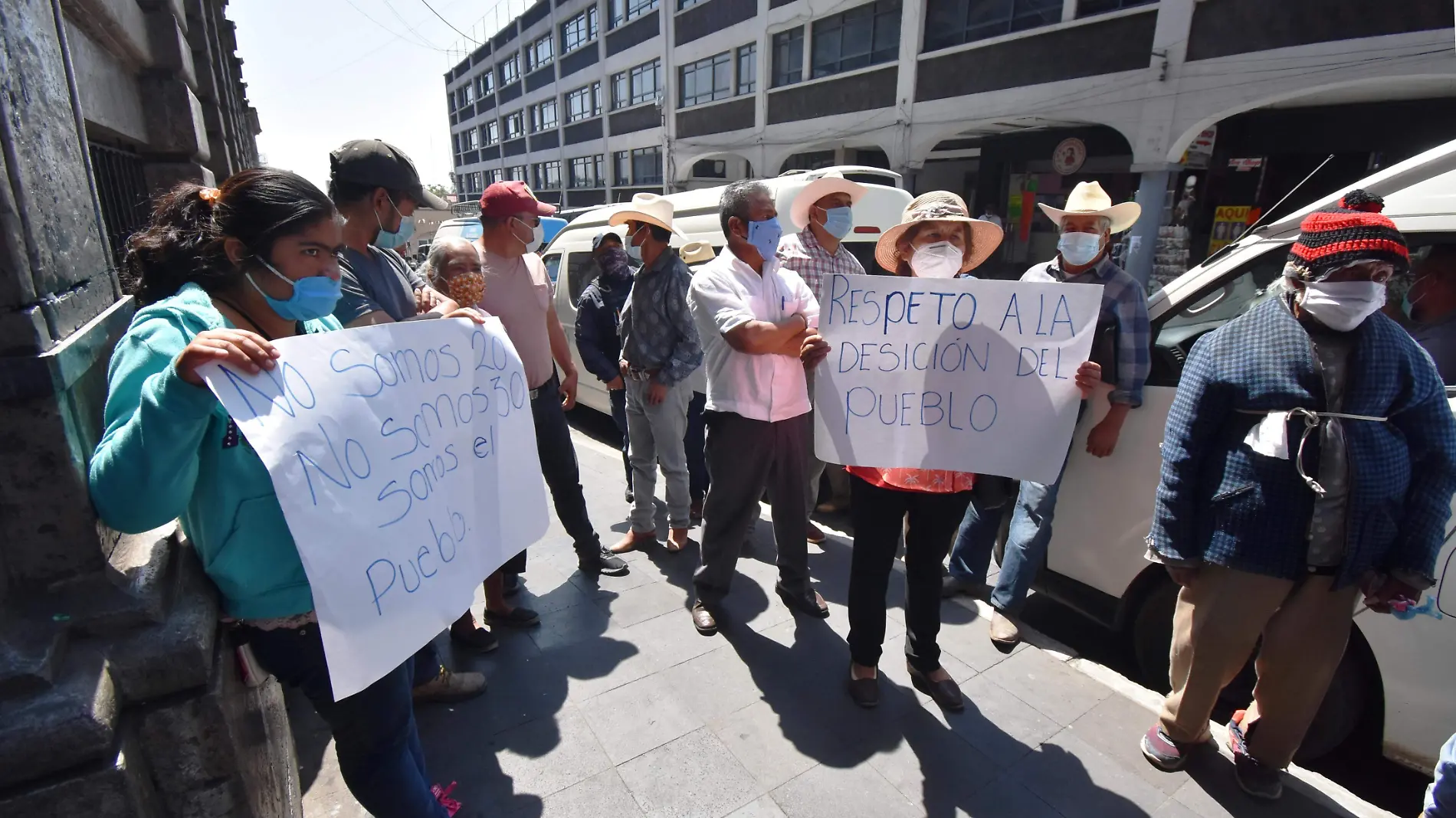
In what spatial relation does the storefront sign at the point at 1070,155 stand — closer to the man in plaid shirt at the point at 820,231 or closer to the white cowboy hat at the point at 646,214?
the man in plaid shirt at the point at 820,231

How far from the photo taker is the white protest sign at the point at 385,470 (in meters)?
1.40

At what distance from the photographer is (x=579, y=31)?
113 ft

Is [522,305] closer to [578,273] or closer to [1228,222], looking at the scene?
[578,273]

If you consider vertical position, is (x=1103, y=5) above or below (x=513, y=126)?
below

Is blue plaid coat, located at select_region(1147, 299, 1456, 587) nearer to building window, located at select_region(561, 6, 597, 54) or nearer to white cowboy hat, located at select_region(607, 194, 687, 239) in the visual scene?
white cowboy hat, located at select_region(607, 194, 687, 239)

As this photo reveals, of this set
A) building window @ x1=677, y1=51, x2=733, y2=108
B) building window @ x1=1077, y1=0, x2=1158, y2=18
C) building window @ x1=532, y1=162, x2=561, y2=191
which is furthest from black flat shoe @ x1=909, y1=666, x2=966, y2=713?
building window @ x1=532, y1=162, x2=561, y2=191

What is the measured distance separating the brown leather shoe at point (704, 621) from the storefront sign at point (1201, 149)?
13.4m

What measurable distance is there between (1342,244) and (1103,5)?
13.9 meters

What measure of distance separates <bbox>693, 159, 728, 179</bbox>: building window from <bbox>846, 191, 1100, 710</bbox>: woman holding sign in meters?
25.0

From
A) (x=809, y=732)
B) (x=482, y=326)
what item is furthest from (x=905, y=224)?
(x=809, y=732)

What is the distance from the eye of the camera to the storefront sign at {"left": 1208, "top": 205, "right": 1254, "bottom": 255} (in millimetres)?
12828

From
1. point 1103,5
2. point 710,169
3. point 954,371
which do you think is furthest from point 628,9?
point 954,371

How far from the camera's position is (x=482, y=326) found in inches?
83.8

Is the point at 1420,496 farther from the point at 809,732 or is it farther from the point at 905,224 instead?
the point at 809,732
